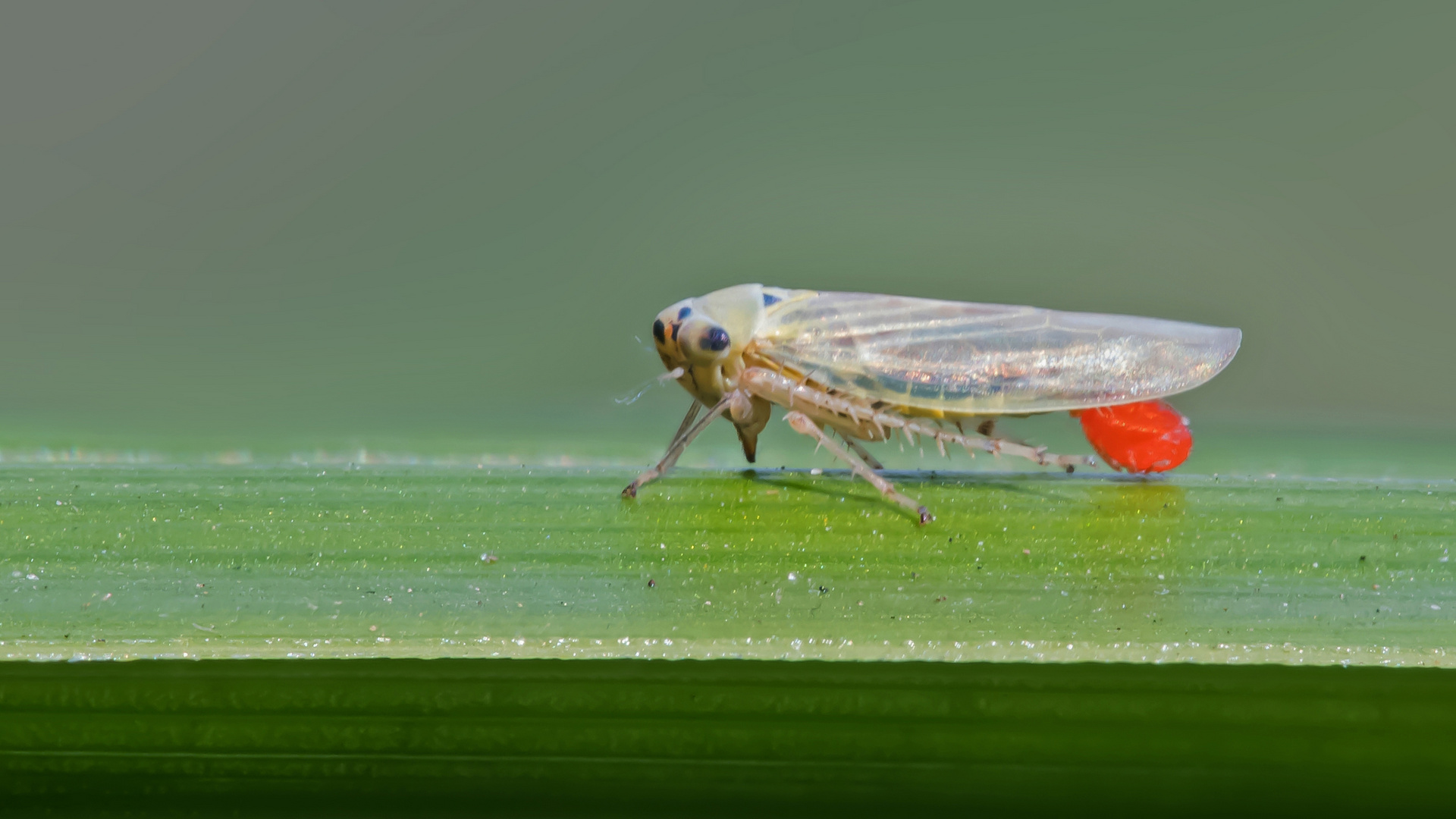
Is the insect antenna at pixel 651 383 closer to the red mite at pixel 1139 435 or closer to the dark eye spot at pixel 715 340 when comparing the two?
the dark eye spot at pixel 715 340

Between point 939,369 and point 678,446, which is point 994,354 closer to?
point 939,369

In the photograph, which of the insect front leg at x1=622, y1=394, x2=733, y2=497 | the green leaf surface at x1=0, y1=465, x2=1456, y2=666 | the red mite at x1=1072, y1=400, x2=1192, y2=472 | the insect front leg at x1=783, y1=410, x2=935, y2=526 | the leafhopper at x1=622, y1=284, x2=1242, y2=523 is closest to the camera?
the green leaf surface at x1=0, y1=465, x2=1456, y2=666

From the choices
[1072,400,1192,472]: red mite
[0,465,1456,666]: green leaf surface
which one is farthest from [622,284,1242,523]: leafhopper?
[0,465,1456,666]: green leaf surface

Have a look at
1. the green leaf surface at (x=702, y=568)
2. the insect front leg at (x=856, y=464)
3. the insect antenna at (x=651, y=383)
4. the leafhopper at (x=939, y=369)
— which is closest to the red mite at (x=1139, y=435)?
the leafhopper at (x=939, y=369)

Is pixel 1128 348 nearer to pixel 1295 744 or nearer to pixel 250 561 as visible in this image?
pixel 1295 744

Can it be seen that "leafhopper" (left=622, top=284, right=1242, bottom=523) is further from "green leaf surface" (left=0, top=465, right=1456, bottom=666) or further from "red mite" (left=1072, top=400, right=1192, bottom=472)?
"green leaf surface" (left=0, top=465, right=1456, bottom=666)

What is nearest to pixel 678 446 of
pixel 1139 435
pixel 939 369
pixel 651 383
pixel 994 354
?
pixel 651 383

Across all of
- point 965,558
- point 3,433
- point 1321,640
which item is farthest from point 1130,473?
point 3,433
